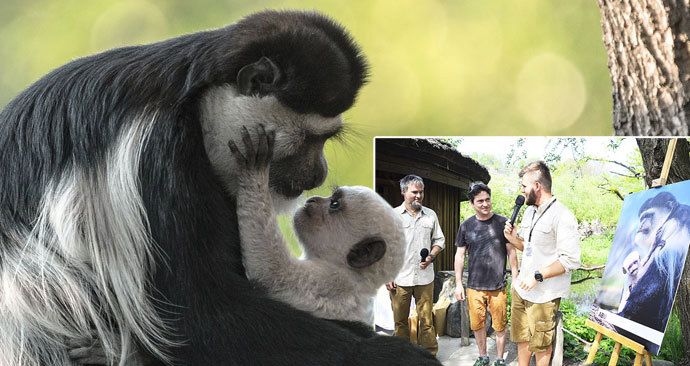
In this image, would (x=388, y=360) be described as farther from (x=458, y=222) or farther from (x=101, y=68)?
(x=458, y=222)

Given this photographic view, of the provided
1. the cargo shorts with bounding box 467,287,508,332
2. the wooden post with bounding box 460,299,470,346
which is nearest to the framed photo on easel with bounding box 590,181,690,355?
the cargo shorts with bounding box 467,287,508,332

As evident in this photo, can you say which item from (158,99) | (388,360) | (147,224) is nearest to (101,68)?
(158,99)

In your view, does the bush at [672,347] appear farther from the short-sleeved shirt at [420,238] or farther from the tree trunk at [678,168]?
the short-sleeved shirt at [420,238]

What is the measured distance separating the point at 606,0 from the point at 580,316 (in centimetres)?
122

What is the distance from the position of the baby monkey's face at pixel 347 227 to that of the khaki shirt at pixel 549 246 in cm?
119

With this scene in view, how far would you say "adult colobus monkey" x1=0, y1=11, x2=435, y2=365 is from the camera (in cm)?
164

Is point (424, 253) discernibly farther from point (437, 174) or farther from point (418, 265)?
point (437, 174)

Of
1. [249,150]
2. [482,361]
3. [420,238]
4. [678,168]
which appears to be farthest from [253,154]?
[678,168]

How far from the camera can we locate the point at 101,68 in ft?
5.88

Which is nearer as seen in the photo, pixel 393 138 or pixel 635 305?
pixel 635 305

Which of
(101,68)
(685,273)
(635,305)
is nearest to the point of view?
(101,68)

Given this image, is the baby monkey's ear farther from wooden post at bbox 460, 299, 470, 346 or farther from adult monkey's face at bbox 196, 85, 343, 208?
wooden post at bbox 460, 299, 470, 346

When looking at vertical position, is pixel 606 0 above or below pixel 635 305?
above

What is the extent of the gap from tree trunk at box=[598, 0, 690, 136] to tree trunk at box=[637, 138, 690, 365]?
0.21 metres
